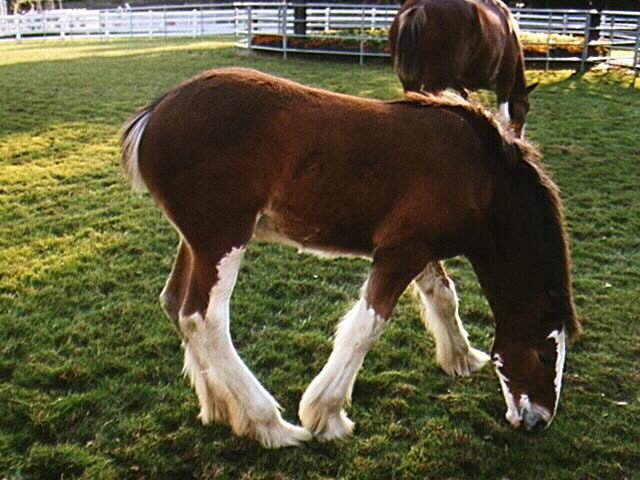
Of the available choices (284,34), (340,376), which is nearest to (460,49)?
(340,376)

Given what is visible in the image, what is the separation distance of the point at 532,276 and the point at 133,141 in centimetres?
188

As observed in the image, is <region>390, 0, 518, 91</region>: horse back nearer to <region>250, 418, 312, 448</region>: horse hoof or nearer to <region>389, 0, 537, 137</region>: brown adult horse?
<region>389, 0, 537, 137</region>: brown adult horse

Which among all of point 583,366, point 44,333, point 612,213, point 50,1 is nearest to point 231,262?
point 44,333

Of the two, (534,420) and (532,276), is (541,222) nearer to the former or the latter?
(532,276)

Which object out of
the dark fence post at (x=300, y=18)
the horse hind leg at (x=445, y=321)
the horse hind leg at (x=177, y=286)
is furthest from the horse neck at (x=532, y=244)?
the dark fence post at (x=300, y=18)

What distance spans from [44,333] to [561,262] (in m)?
2.90

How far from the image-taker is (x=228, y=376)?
A: 2867 mm

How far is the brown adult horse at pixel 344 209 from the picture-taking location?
8.93 feet

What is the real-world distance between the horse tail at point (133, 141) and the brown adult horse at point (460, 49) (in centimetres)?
495

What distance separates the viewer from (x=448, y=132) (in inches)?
113

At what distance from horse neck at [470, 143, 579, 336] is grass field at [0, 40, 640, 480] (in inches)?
24.5

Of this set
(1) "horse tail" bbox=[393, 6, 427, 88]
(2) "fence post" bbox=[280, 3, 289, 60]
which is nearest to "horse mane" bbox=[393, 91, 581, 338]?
(1) "horse tail" bbox=[393, 6, 427, 88]

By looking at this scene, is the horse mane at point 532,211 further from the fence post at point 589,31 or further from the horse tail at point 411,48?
the fence post at point 589,31

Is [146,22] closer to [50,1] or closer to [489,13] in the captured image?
[50,1]
